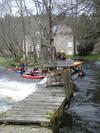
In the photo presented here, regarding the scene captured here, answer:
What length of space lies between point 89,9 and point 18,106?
5.41m

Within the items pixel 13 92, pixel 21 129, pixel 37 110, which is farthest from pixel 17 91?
pixel 21 129

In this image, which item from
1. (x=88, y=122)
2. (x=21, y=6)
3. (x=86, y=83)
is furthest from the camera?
(x=21, y=6)

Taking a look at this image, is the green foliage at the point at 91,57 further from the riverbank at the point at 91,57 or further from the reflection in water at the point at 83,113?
the reflection in water at the point at 83,113

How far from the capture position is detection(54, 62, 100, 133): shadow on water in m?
14.6

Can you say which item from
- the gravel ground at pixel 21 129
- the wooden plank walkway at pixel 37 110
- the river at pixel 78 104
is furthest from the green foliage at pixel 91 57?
the gravel ground at pixel 21 129

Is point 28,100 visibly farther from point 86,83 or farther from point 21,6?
point 21,6

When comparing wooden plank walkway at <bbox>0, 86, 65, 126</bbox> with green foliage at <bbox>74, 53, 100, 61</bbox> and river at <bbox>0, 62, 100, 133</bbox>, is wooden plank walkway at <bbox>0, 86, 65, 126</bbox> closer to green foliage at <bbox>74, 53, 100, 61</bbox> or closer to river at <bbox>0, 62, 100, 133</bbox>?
river at <bbox>0, 62, 100, 133</bbox>

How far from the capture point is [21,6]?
42812 millimetres

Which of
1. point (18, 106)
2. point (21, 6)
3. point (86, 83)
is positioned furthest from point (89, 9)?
point (21, 6)

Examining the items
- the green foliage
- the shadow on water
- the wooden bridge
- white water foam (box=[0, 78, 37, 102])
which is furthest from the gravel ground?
the green foliage

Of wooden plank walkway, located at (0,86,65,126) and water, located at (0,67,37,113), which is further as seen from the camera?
water, located at (0,67,37,113)

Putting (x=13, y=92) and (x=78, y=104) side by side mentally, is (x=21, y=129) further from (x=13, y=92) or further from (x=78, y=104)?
(x=13, y=92)

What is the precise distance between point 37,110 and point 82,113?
3.34 metres

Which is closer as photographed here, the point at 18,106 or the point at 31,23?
the point at 18,106
